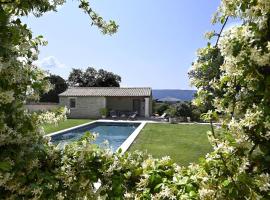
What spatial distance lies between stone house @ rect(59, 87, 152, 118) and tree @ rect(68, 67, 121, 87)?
20.6 m

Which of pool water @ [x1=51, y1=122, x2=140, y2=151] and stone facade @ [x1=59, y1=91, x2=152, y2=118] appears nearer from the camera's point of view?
pool water @ [x1=51, y1=122, x2=140, y2=151]

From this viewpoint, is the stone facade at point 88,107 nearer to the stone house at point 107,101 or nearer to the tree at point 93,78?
the stone house at point 107,101

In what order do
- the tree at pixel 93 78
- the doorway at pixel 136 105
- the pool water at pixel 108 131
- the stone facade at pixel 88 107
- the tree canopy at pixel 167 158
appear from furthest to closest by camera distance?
the tree at pixel 93 78 < the doorway at pixel 136 105 < the stone facade at pixel 88 107 < the pool water at pixel 108 131 < the tree canopy at pixel 167 158

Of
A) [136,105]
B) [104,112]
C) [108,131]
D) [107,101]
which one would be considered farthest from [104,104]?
[108,131]

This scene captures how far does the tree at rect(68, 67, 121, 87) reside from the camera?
203 ft

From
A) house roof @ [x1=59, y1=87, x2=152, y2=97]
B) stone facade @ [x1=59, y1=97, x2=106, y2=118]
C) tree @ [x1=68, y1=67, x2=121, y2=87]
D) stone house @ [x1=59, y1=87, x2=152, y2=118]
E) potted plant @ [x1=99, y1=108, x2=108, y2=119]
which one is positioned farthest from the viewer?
tree @ [x1=68, y1=67, x2=121, y2=87]

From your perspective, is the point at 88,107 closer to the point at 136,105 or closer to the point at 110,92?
the point at 110,92

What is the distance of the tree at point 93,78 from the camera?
61969 millimetres

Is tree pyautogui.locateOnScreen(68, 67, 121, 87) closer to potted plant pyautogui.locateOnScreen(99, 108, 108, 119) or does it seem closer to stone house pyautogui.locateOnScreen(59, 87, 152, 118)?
stone house pyautogui.locateOnScreen(59, 87, 152, 118)

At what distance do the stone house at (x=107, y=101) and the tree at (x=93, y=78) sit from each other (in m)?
20.6

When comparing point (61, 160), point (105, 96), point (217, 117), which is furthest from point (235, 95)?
point (105, 96)

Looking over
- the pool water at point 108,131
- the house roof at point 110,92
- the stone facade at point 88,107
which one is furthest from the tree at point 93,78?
the pool water at point 108,131

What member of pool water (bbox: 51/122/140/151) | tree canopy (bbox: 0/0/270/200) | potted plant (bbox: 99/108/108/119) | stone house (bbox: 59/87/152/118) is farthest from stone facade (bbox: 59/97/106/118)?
tree canopy (bbox: 0/0/270/200)

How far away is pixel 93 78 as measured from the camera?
210ft
